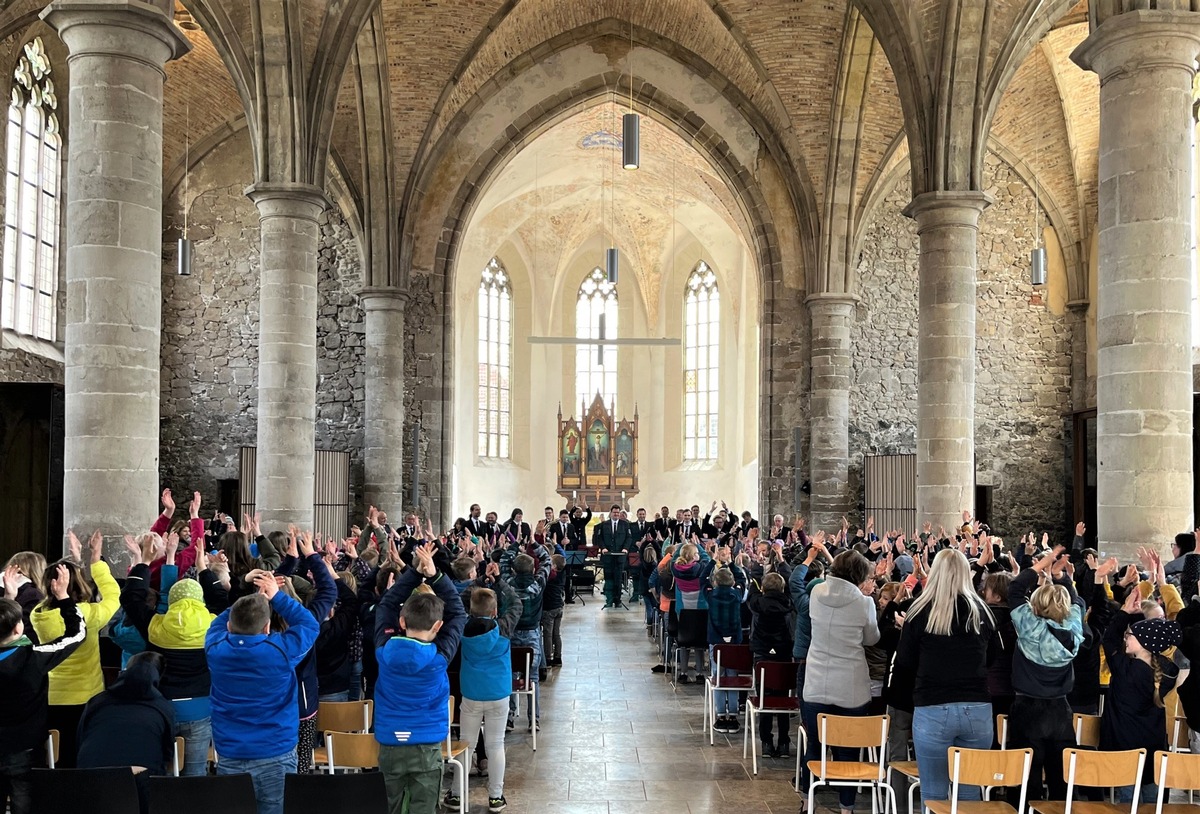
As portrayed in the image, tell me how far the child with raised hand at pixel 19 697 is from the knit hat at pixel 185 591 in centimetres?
51

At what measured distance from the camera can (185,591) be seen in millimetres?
5602

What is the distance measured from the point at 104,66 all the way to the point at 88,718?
242 inches

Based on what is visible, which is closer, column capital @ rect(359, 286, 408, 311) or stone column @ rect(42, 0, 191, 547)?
stone column @ rect(42, 0, 191, 547)

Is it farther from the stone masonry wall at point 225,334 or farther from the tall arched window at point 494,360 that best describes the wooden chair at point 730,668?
the tall arched window at point 494,360

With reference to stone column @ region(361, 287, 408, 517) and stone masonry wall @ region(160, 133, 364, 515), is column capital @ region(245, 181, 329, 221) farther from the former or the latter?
stone masonry wall @ region(160, 133, 364, 515)

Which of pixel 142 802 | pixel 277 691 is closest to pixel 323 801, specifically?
pixel 277 691

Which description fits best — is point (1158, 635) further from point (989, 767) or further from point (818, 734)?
point (818, 734)

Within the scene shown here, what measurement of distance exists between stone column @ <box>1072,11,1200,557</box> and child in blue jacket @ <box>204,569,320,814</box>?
7317mm

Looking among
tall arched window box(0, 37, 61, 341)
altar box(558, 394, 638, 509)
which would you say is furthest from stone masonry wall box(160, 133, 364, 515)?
altar box(558, 394, 638, 509)

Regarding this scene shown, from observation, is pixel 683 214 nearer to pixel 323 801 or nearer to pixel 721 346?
pixel 721 346

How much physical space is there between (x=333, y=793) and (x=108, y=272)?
6.06 m

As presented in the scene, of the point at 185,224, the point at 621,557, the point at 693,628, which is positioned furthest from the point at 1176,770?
the point at 185,224

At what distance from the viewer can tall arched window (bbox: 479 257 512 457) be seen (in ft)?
108

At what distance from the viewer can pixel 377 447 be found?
21.2 metres
